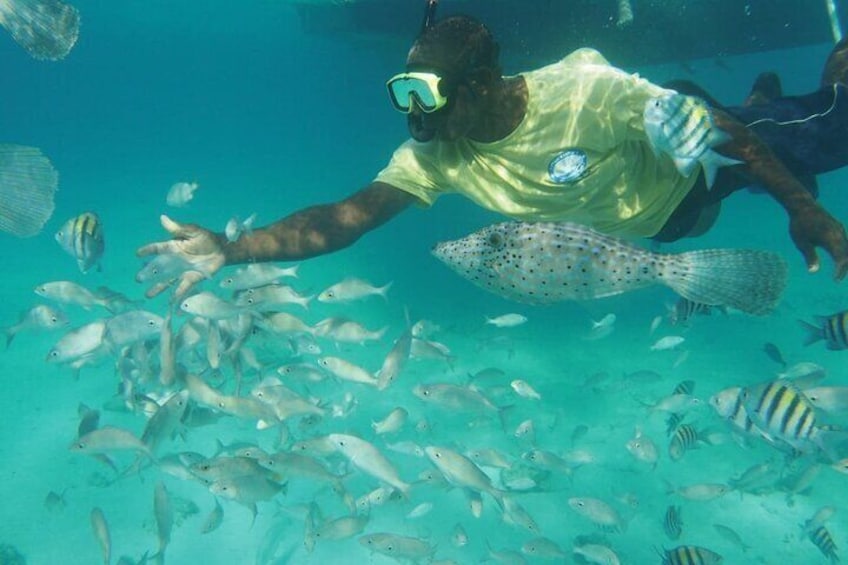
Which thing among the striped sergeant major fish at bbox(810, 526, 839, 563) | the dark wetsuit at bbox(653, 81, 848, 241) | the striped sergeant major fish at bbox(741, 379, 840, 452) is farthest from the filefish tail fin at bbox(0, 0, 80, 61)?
the striped sergeant major fish at bbox(810, 526, 839, 563)

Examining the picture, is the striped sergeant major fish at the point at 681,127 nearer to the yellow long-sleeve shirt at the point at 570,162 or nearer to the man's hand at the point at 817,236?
the yellow long-sleeve shirt at the point at 570,162

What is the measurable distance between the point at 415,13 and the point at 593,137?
12.9 meters

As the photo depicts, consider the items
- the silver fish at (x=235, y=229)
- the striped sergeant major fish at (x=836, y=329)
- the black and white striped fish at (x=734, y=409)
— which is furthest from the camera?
the black and white striped fish at (x=734, y=409)

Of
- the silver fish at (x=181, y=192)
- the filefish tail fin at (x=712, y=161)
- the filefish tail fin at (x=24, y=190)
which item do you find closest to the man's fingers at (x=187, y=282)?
the filefish tail fin at (x=24, y=190)

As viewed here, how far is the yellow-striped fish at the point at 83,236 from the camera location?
5082 mm

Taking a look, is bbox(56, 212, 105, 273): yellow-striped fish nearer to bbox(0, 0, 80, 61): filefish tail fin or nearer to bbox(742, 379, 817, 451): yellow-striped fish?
bbox(0, 0, 80, 61): filefish tail fin

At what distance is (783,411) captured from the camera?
3.98 metres

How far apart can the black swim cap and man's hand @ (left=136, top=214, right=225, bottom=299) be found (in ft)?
5.39

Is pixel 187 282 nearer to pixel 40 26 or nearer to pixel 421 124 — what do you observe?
pixel 40 26

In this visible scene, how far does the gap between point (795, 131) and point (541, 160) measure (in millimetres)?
2283

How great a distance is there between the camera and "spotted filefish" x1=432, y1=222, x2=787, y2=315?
8.77 ft

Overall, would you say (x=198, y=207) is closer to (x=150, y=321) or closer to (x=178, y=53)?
(x=150, y=321)

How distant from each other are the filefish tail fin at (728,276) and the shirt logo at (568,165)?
98cm

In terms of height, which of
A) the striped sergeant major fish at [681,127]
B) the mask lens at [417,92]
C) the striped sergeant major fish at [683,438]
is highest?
the mask lens at [417,92]
